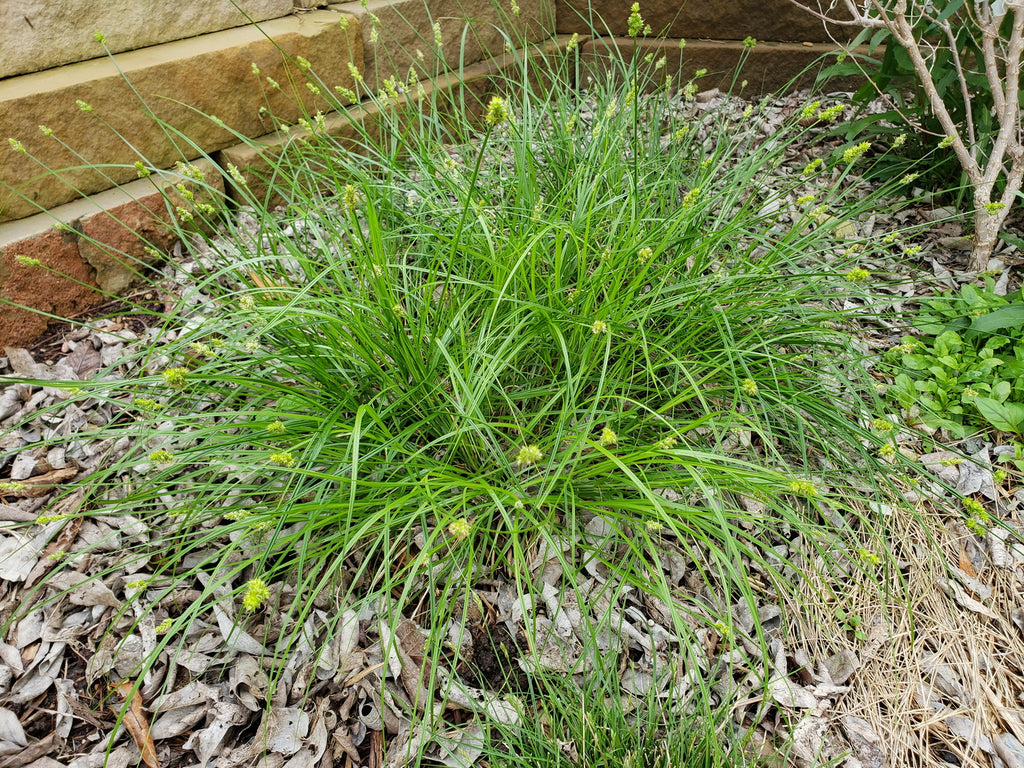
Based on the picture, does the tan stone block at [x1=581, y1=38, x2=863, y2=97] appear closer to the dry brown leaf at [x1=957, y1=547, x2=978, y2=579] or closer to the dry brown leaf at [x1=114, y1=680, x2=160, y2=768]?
the dry brown leaf at [x1=957, y1=547, x2=978, y2=579]

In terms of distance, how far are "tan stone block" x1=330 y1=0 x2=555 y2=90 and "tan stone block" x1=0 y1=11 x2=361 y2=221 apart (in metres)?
0.12

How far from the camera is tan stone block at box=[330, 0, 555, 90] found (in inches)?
108

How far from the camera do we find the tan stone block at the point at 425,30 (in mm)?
2746

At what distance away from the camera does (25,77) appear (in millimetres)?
2082

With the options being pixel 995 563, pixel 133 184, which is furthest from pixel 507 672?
pixel 133 184

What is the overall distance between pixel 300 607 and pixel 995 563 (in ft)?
6.11

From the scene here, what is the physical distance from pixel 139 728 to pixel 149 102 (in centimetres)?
201

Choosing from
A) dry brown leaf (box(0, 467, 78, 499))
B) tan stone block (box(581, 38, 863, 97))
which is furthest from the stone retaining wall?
tan stone block (box(581, 38, 863, 97))

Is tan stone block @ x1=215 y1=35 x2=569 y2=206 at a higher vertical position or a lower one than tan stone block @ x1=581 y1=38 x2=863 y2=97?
higher

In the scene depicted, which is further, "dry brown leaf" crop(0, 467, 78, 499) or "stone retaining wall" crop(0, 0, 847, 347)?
"stone retaining wall" crop(0, 0, 847, 347)

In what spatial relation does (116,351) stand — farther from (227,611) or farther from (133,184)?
(227,611)

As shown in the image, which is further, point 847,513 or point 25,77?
point 25,77

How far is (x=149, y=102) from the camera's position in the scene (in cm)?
227

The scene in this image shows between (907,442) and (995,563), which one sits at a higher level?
(907,442)
